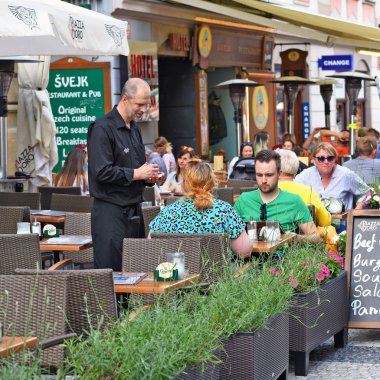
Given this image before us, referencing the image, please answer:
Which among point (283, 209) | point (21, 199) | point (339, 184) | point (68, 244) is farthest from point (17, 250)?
point (339, 184)

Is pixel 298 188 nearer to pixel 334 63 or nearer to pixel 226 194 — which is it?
pixel 226 194

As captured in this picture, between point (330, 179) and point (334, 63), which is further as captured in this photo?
point (334, 63)

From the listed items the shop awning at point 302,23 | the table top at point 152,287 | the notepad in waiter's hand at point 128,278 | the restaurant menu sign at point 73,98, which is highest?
the shop awning at point 302,23

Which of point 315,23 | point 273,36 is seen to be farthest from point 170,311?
point 273,36

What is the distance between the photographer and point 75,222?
34.1 feet

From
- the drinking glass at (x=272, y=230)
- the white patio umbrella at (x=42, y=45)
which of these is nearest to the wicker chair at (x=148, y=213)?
the drinking glass at (x=272, y=230)

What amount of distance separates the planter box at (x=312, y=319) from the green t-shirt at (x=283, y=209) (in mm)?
962

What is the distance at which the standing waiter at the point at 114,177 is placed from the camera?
8367mm

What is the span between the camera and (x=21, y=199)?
40.1 feet

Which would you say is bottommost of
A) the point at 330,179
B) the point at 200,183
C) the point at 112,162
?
the point at 330,179

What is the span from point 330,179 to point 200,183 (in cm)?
402

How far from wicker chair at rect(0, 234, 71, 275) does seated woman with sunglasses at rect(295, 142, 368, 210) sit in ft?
14.1

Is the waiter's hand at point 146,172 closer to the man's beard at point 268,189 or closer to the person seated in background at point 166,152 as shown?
the man's beard at point 268,189

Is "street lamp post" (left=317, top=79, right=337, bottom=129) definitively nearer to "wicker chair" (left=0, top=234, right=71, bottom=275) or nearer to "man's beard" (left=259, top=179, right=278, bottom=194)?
"man's beard" (left=259, top=179, right=278, bottom=194)
